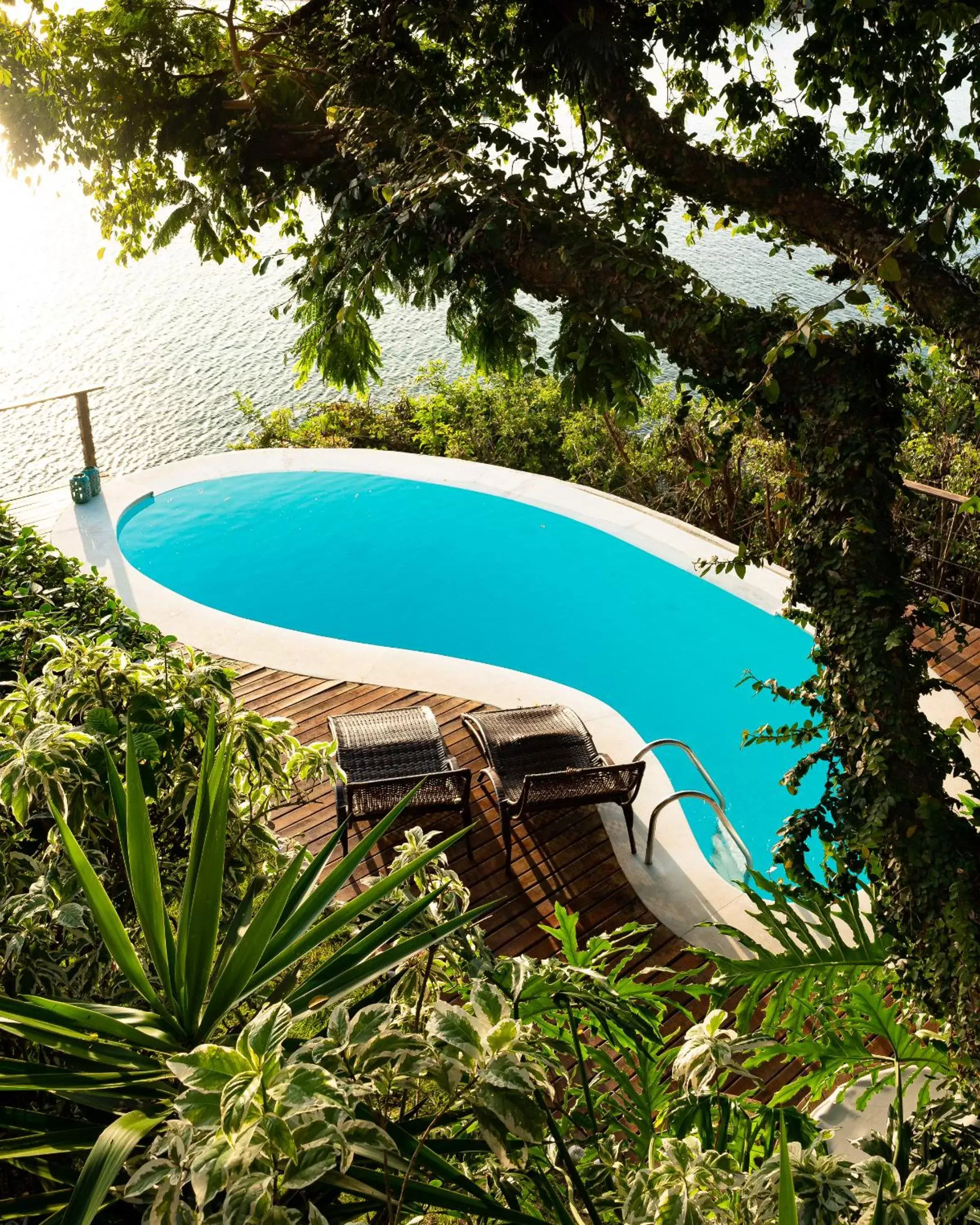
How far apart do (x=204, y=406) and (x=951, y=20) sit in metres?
17.4

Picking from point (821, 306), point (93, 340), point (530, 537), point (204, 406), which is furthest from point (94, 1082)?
point (93, 340)

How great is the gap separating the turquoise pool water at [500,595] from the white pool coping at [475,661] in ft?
0.59

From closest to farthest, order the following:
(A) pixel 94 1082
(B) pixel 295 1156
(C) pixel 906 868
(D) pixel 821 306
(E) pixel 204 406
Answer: (B) pixel 295 1156 < (A) pixel 94 1082 < (D) pixel 821 306 < (C) pixel 906 868 < (E) pixel 204 406

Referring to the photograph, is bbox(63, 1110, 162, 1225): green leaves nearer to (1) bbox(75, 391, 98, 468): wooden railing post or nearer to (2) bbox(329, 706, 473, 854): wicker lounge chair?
(2) bbox(329, 706, 473, 854): wicker lounge chair

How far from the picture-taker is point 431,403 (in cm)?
1413

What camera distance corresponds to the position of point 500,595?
904 cm

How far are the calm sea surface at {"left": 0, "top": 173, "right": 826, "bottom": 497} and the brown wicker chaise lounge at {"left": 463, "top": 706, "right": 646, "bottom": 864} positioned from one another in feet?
35.2

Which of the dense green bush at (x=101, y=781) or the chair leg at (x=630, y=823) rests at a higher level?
the dense green bush at (x=101, y=781)

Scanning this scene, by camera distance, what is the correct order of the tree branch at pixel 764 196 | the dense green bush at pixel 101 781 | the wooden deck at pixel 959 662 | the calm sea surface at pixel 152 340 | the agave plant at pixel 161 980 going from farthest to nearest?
the calm sea surface at pixel 152 340
the wooden deck at pixel 959 662
the tree branch at pixel 764 196
the dense green bush at pixel 101 781
the agave plant at pixel 161 980

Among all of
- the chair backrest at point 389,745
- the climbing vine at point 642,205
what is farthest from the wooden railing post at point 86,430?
the chair backrest at point 389,745

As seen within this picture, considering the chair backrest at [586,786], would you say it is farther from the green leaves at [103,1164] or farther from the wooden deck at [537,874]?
the green leaves at [103,1164]

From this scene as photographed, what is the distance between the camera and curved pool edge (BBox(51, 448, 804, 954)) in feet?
16.5

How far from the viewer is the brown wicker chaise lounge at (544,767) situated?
4984mm

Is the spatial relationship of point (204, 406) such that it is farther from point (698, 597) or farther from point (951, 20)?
point (951, 20)
